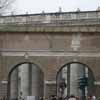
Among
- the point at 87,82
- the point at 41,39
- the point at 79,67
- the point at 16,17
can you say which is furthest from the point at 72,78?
the point at 41,39

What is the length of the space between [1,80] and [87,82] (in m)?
13.1

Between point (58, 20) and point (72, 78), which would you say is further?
point (72, 78)

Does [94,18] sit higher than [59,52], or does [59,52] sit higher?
[94,18]

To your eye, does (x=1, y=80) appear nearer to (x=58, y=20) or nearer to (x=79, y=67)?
(x=58, y=20)

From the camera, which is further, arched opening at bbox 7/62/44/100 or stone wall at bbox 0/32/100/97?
arched opening at bbox 7/62/44/100

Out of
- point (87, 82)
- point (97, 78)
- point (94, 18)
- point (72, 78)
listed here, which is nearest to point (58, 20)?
point (94, 18)

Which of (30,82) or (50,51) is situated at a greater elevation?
(50,51)

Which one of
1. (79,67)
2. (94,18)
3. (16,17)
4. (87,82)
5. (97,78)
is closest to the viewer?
(97,78)

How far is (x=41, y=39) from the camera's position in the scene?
37.7 metres

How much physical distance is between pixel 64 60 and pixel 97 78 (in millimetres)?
2332

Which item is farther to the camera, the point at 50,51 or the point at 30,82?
the point at 30,82

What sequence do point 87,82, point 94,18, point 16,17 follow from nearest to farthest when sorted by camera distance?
point 94,18 → point 16,17 → point 87,82

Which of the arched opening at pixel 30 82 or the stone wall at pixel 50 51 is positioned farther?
the arched opening at pixel 30 82

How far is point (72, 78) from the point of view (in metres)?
53.9
